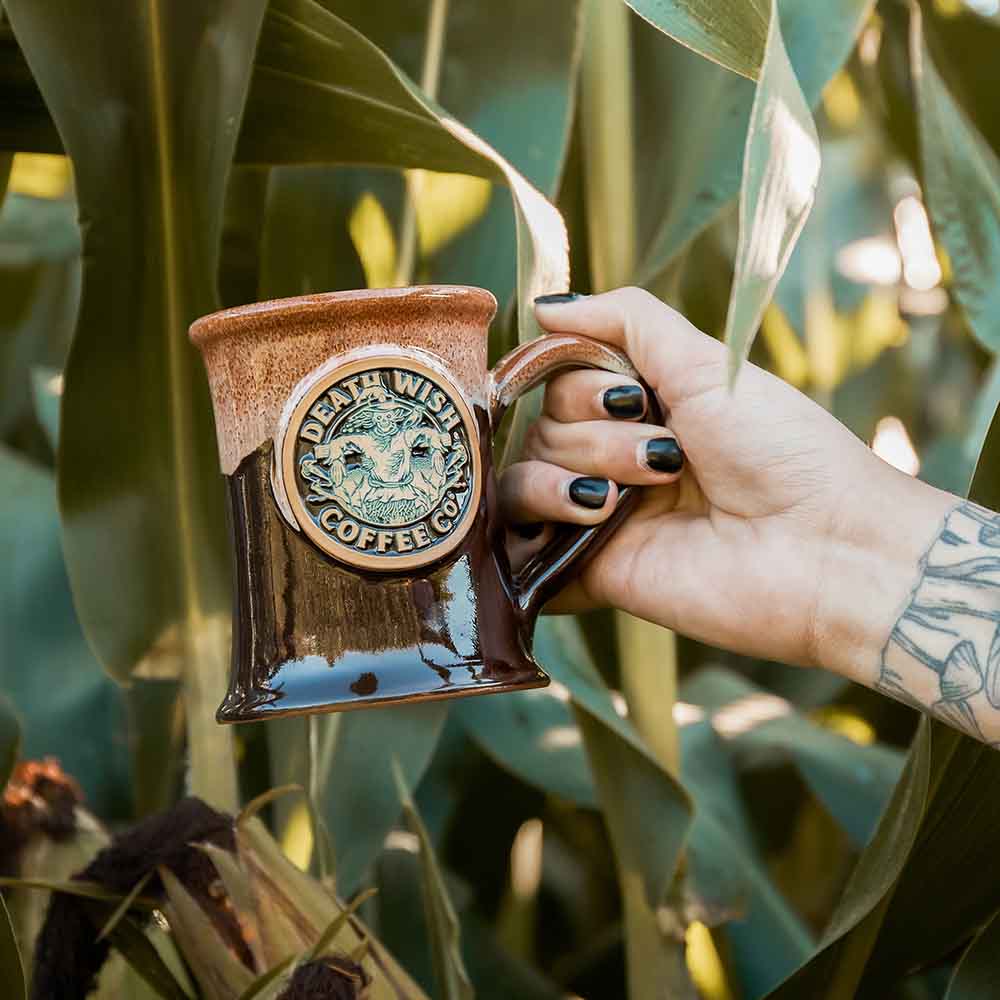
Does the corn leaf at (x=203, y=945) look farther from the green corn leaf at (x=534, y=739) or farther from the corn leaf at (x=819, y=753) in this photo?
Result: the corn leaf at (x=819, y=753)

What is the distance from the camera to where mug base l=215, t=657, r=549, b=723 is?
46cm

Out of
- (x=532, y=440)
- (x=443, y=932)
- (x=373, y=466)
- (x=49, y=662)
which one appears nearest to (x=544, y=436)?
(x=532, y=440)

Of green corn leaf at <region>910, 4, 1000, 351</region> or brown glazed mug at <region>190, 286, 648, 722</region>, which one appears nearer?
brown glazed mug at <region>190, 286, 648, 722</region>

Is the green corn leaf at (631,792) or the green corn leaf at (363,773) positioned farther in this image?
the green corn leaf at (363,773)

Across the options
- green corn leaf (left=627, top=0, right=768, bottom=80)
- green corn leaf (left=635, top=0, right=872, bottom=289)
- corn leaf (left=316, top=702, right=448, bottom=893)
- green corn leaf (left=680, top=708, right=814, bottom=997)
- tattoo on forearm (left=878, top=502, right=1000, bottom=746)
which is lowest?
green corn leaf (left=680, top=708, right=814, bottom=997)

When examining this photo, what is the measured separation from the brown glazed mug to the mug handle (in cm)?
4

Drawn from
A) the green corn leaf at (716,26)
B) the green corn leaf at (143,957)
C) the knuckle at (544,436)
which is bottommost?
the green corn leaf at (143,957)

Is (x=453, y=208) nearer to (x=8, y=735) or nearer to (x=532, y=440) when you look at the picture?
(x=532, y=440)

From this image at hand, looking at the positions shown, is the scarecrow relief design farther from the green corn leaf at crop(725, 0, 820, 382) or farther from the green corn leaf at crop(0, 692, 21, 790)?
the green corn leaf at crop(0, 692, 21, 790)

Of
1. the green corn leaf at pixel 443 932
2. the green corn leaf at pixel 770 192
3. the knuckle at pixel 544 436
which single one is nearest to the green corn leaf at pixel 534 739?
the green corn leaf at pixel 443 932

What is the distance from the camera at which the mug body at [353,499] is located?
18.3 inches

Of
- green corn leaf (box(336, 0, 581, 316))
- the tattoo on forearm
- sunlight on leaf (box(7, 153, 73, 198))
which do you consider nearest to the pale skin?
the tattoo on forearm

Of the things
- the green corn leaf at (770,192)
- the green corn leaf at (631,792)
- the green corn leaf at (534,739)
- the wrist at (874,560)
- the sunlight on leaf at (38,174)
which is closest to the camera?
Result: the green corn leaf at (770,192)

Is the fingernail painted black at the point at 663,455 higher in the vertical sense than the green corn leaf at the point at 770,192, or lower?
lower
